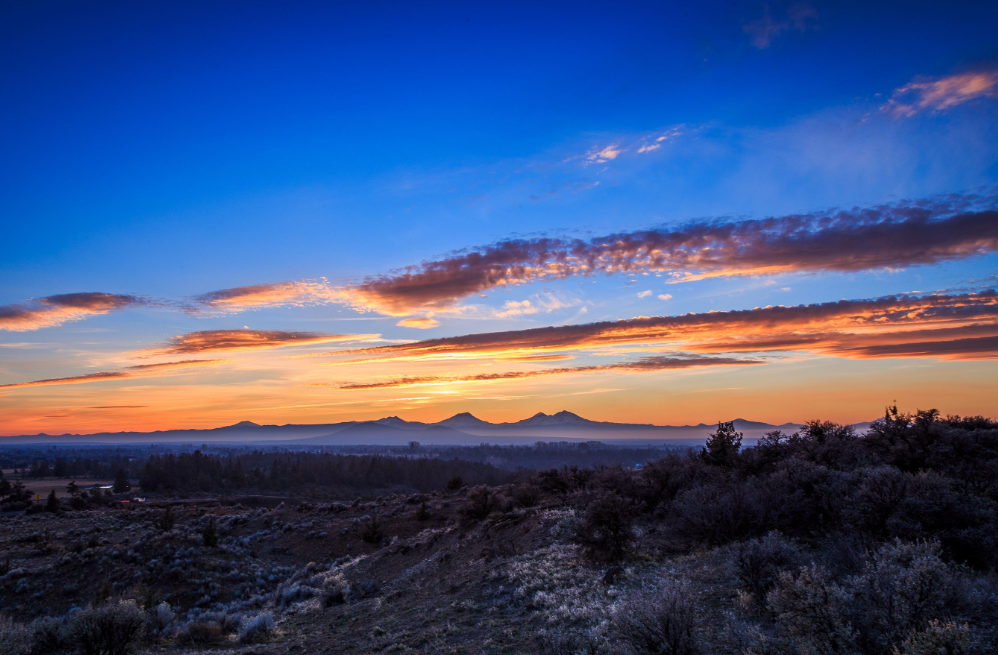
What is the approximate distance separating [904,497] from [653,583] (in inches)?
193

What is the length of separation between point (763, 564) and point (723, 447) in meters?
14.5

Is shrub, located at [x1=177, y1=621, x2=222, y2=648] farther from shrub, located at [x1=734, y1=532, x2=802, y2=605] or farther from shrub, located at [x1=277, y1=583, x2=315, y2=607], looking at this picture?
shrub, located at [x1=734, y1=532, x2=802, y2=605]

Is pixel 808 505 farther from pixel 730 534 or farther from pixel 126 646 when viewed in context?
pixel 126 646

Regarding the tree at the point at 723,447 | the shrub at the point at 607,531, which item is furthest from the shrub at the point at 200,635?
the tree at the point at 723,447

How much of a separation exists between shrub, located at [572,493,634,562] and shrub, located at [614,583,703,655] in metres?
6.37

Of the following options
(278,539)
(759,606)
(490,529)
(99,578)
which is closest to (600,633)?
(759,606)

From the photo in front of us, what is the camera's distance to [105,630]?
958 centimetres

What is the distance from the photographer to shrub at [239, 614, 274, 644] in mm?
12141

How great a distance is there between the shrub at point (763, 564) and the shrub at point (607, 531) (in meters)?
4.62

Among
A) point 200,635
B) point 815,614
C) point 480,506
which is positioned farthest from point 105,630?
point 480,506

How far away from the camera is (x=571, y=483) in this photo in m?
26.6

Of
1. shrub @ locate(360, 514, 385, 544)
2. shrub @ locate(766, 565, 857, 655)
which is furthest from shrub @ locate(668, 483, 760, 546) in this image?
shrub @ locate(360, 514, 385, 544)

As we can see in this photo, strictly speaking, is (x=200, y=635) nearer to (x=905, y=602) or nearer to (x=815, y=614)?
(x=815, y=614)

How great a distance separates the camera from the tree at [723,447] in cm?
1980
